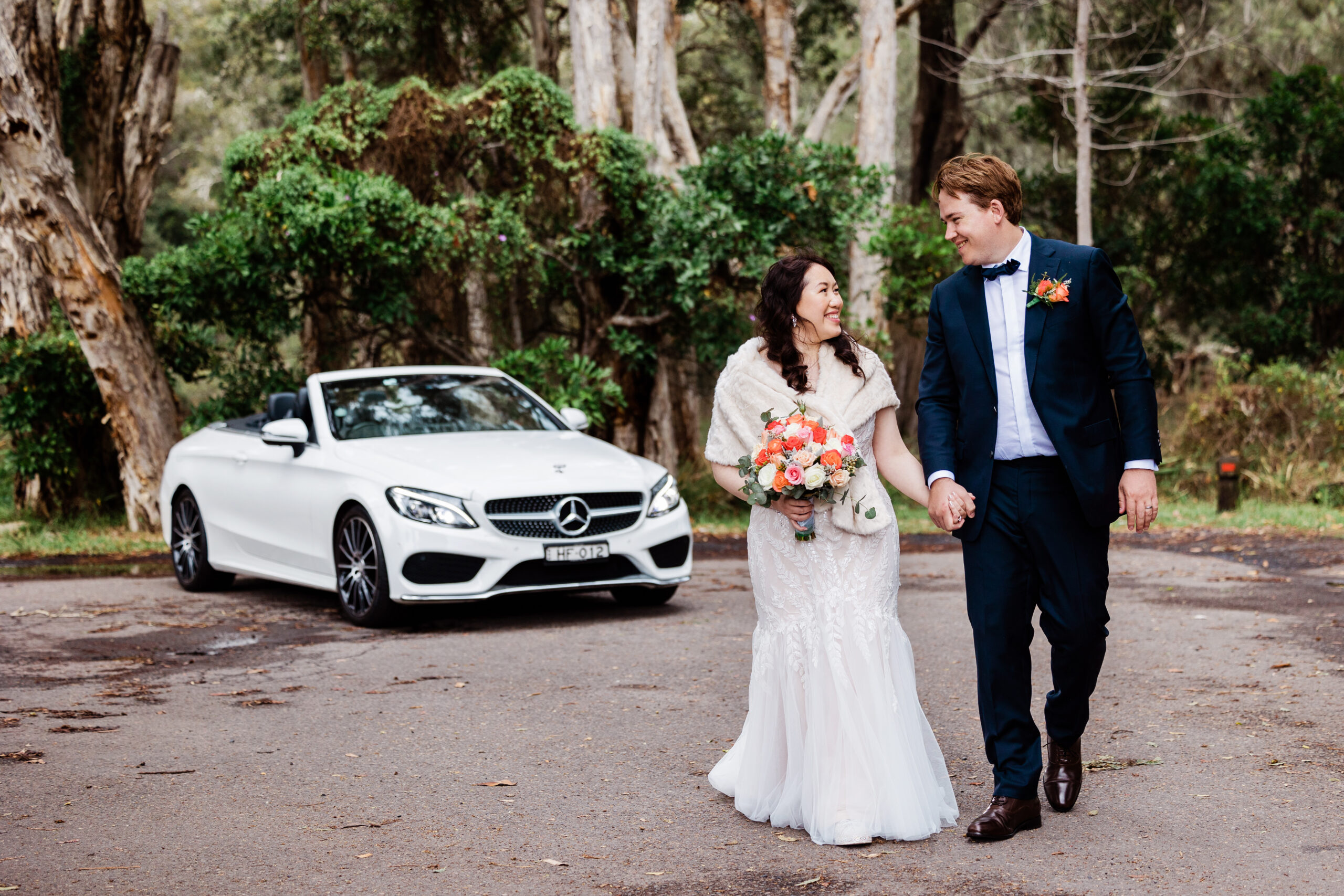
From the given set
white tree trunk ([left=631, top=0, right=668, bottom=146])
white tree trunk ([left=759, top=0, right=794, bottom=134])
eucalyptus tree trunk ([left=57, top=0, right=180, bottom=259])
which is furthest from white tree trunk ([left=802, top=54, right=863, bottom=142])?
eucalyptus tree trunk ([left=57, top=0, right=180, bottom=259])

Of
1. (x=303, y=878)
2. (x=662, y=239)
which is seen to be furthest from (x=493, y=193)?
(x=303, y=878)

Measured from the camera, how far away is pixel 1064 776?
192 inches

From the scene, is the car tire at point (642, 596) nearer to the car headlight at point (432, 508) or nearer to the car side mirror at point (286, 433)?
the car headlight at point (432, 508)

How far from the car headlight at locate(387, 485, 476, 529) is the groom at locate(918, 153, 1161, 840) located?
4508 millimetres

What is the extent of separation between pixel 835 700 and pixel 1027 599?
28.3 inches

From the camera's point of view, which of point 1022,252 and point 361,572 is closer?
point 1022,252

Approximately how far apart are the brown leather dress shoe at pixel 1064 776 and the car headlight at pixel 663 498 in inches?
187

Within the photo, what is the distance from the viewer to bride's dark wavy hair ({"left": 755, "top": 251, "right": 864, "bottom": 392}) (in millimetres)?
4996

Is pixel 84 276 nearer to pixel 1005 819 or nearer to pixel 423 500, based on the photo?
pixel 423 500

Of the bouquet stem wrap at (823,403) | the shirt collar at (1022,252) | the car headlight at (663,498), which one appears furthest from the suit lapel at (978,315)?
the car headlight at (663,498)

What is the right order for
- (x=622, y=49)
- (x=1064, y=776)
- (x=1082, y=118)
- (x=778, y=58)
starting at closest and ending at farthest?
(x=1064, y=776) → (x=622, y=49) → (x=1082, y=118) → (x=778, y=58)

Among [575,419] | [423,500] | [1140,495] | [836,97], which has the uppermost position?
[836,97]

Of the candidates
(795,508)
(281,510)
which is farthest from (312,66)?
(795,508)

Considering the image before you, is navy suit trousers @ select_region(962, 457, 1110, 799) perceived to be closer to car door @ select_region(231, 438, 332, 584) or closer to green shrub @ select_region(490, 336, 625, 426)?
car door @ select_region(231, 438, 332, 584)
